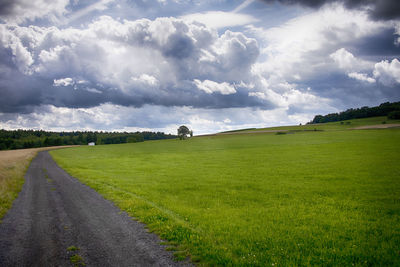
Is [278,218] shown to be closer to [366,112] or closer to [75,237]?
[75,237]

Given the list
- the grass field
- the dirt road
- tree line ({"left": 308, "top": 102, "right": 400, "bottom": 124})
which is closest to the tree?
tree line ({"left": 308, "top": 102, "right": 400, "bottom": 124})

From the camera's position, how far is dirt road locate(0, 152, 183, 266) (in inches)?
308

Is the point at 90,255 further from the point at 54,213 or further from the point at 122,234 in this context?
the point at 54,213

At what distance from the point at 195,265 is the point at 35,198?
616 inches

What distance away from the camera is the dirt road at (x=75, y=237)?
7816mm

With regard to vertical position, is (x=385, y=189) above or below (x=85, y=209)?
below

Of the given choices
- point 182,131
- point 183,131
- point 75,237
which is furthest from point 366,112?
point 75,237

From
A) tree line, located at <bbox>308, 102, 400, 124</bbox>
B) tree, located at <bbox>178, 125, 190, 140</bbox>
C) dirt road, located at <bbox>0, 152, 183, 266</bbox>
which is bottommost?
dirt road, located at <bbox>0, 152, 183, 266</bbox>

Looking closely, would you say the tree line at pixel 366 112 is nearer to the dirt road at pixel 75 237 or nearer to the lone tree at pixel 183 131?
the lone tree at pixel 183 131

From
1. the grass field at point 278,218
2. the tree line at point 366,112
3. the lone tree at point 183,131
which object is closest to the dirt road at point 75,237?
the grass field at point 278,218

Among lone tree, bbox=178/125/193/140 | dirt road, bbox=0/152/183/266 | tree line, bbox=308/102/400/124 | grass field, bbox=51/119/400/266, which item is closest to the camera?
dirt road, bbox=0/152/183/266

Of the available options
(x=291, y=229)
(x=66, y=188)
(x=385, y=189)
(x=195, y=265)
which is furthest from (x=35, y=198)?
(x=385, y=189)

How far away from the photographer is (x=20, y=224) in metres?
11.4

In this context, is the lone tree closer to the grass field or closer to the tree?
the tree
